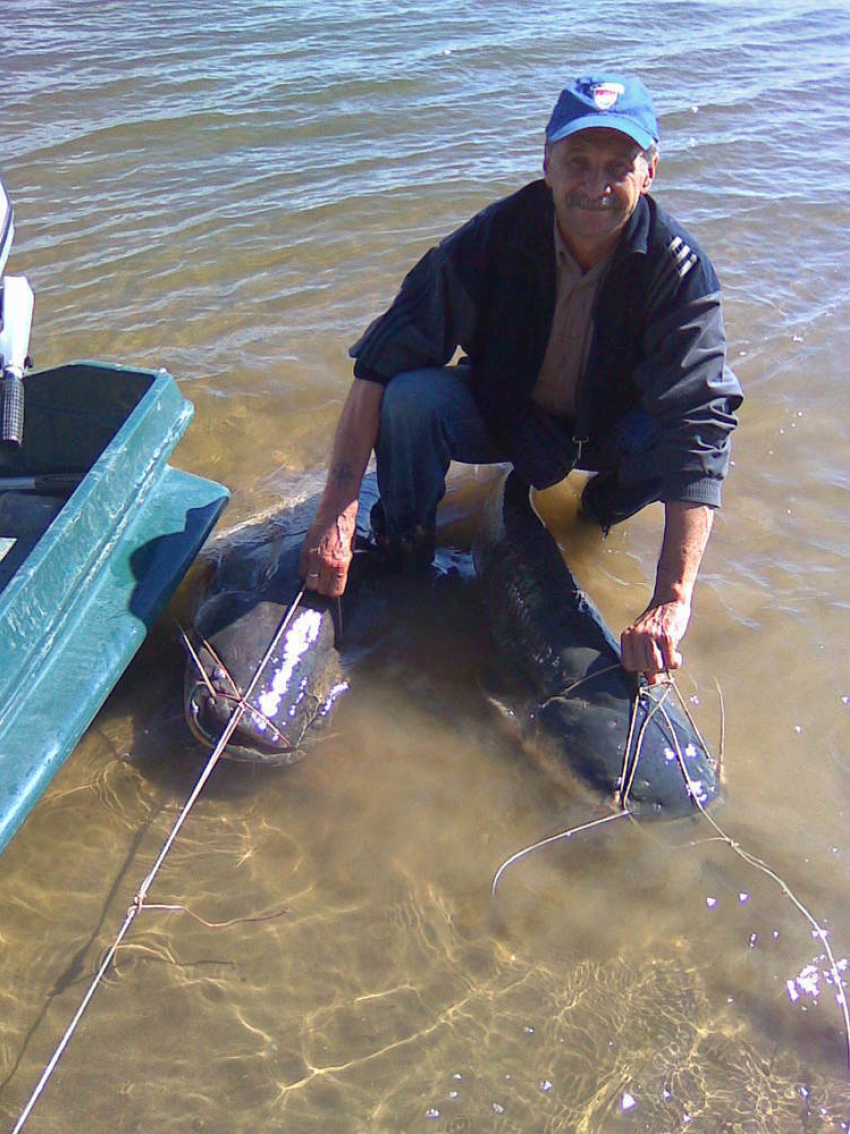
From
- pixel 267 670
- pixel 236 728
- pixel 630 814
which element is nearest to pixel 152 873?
pixel 236 728

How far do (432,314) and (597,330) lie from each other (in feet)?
1.84

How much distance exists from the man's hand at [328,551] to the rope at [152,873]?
0.07m

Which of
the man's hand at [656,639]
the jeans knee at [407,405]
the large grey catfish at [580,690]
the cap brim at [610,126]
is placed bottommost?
the large grey catfish at [580,690]

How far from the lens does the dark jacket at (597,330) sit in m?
3.12

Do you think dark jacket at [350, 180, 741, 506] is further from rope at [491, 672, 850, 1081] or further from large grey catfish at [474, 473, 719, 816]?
rope at [491, 672, 850, 1081]

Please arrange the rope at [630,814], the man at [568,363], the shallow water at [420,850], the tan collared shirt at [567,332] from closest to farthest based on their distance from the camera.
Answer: the shallow water at [420,850] < the rope at [630,814] < the man at [568,363] < the tan collared shirt at [567,332]

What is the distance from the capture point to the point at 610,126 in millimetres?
2930

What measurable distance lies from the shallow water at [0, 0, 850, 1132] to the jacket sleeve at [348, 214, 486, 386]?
1.03 m

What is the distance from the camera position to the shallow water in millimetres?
2475

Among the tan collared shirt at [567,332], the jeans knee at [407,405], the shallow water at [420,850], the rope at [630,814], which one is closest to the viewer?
the shallow water at [420,850]

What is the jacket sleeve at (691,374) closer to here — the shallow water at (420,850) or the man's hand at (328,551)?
the shallow water at (420,850)

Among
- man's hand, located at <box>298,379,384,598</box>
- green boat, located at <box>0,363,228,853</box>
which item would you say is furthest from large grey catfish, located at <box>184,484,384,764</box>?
green boat, located at <box>0,363,228,853</box>

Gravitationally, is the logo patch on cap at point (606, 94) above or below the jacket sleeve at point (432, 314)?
above

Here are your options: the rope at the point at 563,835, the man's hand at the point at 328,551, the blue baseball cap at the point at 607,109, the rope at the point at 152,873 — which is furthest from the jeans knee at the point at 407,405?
the rope at the point at 563,835
